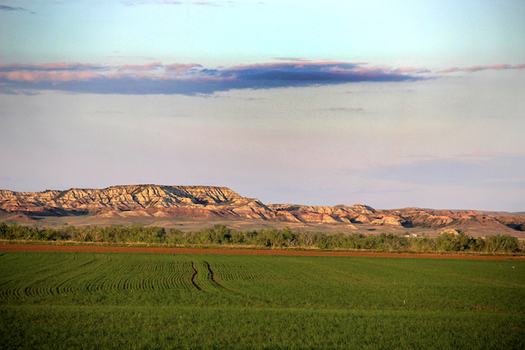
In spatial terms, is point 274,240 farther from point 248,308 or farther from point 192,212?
Result: point 192,212

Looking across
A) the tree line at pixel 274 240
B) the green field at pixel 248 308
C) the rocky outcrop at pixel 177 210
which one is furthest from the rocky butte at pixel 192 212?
the green field at pixel 248 308

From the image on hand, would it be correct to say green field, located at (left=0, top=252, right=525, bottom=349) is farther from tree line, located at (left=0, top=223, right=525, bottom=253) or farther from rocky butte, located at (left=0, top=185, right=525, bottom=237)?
rocky butte, located at (left=0, top=185, right=525, bottom=237)

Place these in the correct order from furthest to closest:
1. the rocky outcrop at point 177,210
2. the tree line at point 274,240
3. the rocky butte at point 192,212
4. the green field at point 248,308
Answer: the rocky outcrop at point 177,210
the rocky butte at point 192,212
the tree line at point 274,240
the green field at point 248,308

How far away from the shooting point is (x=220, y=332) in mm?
17344

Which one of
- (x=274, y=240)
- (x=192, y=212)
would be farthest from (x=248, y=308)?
(x=192, y=212)

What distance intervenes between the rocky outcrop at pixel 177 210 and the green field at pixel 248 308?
12416 cm

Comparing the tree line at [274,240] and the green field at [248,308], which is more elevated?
the green field at [248,308]

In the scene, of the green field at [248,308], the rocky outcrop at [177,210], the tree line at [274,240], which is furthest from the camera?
the rocky outcrop at [177,210]

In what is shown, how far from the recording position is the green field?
16422 millimetres

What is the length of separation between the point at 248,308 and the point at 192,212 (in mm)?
147156

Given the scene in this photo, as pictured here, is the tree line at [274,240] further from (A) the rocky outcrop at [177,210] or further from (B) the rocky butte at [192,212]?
(A) the rocky outcrop at [177,210]

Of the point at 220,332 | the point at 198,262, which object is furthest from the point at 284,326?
the point at 198,262

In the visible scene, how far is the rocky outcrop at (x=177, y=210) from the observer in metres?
162

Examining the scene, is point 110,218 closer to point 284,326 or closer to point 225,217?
point 225,217
